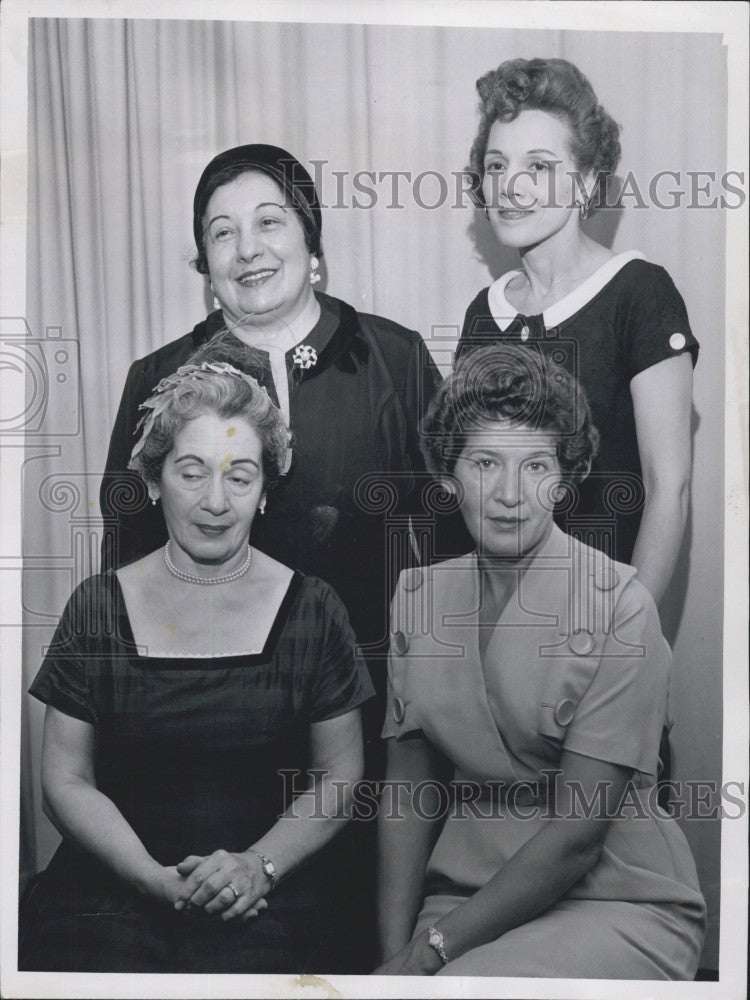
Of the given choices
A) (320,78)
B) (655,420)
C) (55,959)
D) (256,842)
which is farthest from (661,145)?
(55,959)

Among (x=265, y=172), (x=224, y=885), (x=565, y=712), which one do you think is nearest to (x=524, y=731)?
(x=565, y=712)

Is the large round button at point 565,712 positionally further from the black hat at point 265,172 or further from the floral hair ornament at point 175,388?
the black hat at point 265,172

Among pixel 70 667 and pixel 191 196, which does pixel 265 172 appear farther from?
pixel 70 667

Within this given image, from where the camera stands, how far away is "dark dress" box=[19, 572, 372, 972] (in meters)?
2.57

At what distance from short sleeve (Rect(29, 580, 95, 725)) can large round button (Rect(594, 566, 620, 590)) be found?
52.5 inches

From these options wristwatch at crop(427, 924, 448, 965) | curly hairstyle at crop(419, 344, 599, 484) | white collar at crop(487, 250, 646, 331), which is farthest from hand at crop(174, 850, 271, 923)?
white collar at crop(487, 250, 646, 331)

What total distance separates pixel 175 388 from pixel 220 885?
4.22 ft

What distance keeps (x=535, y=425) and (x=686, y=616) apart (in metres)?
0.66

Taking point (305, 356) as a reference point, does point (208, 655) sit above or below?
below

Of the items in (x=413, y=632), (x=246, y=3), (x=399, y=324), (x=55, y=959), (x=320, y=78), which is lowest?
(x=55, y=959)

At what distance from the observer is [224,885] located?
2553mm

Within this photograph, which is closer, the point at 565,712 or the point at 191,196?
the point at 565,712

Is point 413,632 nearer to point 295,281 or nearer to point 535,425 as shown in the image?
point 535,425

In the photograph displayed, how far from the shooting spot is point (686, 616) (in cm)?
267
